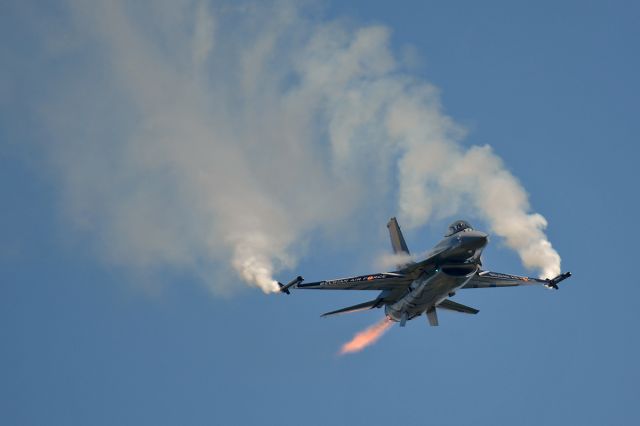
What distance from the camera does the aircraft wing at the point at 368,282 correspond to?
79.4m

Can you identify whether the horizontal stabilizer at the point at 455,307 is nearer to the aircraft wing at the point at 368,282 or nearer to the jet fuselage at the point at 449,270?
the jet fuselage at the point at 449,270

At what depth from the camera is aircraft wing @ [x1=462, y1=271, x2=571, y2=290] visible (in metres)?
82.3

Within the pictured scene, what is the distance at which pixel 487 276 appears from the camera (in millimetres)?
82812

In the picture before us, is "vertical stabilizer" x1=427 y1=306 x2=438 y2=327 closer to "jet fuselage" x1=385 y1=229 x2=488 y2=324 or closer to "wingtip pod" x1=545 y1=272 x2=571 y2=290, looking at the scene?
"jet fuselage" x1=385 y1=229 x2=488 y2=324

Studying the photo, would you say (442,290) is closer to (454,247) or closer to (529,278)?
(454,247)

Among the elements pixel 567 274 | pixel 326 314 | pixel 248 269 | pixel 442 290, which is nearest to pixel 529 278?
pixel 567 274

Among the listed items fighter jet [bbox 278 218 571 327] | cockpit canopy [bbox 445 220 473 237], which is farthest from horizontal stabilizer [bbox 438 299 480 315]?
cockpit canopy [bbox 445 220 473 237]

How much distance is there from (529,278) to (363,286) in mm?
14265

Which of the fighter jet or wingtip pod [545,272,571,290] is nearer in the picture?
the fighter jet

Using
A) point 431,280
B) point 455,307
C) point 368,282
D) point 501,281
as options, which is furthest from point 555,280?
point 368,282

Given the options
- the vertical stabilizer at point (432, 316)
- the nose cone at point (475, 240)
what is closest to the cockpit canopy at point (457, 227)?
the nose cone at point (475, 240)

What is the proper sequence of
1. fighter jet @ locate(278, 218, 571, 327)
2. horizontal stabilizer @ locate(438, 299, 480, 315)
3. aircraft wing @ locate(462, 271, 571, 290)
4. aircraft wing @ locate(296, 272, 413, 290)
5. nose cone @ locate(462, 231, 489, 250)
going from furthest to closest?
horizontal stabilizer @ locate(438, 299, 480, 315), aircraft wing @ locate(462, 271, 571, 290), aircraft wing @ locate(296, 272, 413, 290), fighter jet @ locate(278, 218, 571, 327), nose cone @ locate(462, 231, 489, 250)

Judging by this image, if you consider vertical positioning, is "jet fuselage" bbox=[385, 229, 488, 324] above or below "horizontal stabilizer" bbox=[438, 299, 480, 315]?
below

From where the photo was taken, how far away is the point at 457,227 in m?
77.9
